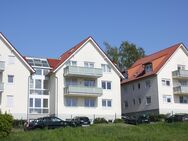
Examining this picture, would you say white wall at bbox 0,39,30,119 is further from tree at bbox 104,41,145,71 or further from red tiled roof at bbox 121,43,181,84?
tree at bbox 104,41,145,71

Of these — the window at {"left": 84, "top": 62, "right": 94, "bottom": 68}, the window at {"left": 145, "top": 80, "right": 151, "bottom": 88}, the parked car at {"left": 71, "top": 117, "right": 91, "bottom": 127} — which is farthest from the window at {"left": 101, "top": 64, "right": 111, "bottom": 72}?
the parked car at {"left": 71, "top": 117, "right": 91, "bottom": 127}

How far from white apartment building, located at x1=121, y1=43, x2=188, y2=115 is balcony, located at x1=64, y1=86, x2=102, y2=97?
9.54 metres

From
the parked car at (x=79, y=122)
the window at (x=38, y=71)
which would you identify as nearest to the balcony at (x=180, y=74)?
the parked car at (x=79, y=122)

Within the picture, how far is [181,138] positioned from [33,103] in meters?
29.6

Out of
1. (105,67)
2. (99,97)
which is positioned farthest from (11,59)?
(105,67)

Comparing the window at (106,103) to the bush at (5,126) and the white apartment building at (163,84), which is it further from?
the bush at (5,126)

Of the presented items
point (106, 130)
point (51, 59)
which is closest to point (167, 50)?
point (51, 59)

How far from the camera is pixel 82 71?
57656 mm

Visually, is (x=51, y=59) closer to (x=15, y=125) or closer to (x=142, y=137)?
(x=15, y=125)

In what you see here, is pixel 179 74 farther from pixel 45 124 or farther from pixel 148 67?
pixel 45 124

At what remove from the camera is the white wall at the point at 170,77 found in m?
61.0

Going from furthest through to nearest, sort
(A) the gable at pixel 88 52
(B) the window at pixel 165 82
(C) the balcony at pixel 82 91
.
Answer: (B) the window at pixel 165 82, (A) the gable at pixel 88 52, (C) the balcony at pixel 82 91

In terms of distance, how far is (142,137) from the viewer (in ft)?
102

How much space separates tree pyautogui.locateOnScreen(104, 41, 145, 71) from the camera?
288 feet
